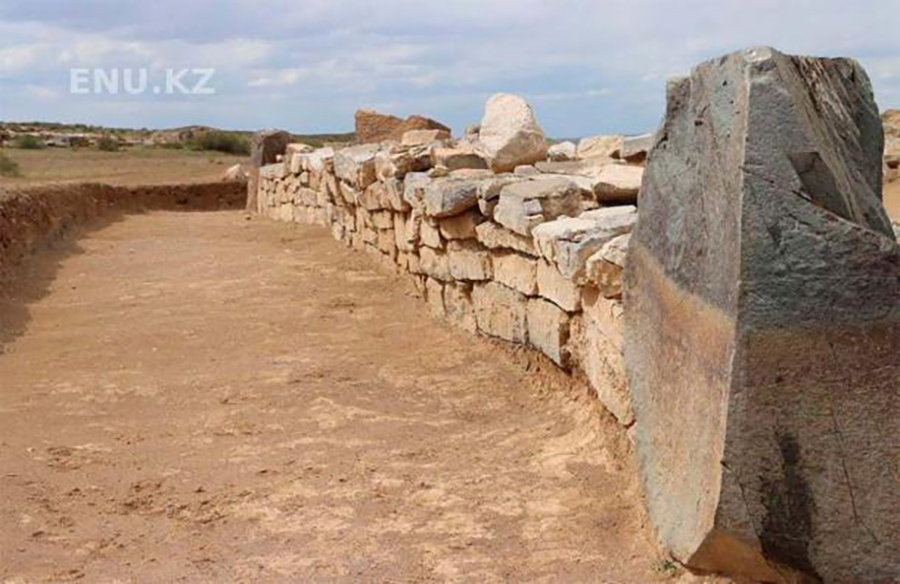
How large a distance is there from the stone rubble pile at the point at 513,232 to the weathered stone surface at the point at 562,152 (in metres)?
0.02

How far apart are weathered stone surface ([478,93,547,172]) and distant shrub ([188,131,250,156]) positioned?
3152 centimetres

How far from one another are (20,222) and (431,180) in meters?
6.87

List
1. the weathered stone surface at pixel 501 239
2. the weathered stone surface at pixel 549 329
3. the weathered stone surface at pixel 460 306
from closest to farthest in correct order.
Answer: the weathered stone surface at pixel 549 329 → the weathered stone surface at pixel 501 239 → the weathered stone surface at pixel 460 306

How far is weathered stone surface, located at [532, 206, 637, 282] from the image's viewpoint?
4570 mm

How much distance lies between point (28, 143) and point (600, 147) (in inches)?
1271

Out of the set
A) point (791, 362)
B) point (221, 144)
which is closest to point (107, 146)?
point (221, 144)

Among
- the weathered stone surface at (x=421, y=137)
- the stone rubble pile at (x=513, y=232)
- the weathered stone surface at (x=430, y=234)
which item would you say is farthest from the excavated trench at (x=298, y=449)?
the weathered stone surface at (x=421, y=137)

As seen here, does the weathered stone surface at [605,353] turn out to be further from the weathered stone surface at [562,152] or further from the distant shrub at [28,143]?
the distant shrub at [28,143]

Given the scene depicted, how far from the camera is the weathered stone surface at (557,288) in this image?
4793mm

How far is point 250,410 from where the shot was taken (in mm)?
5363

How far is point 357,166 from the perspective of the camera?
9.55 m

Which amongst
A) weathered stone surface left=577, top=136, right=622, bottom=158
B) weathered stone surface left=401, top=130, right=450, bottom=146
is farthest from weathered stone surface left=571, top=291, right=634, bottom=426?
weathered stone surface left=401, top=130, right=450, bottom=146

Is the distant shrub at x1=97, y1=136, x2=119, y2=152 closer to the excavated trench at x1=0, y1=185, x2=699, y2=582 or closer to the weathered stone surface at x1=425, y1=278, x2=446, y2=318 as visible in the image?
the excavated trench at x1=0, y1=185, x2=699, y2=582

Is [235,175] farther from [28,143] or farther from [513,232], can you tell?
[513,232]
